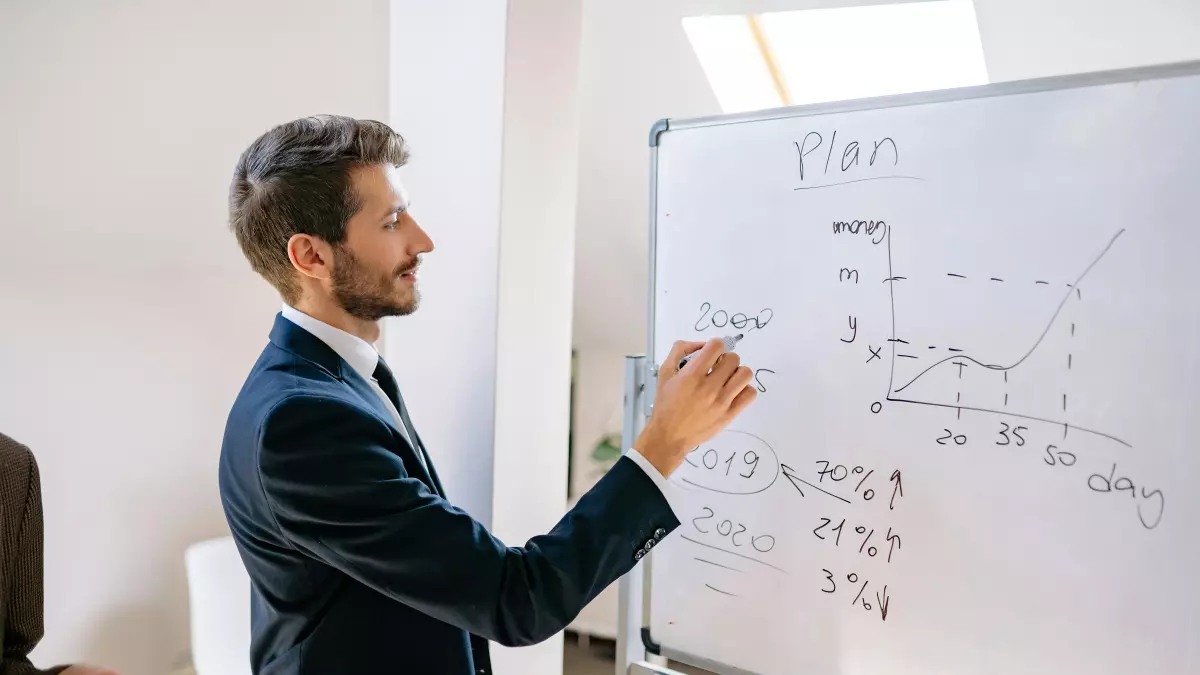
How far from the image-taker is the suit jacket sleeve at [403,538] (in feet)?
2.87

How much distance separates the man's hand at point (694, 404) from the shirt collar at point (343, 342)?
0.37 meters

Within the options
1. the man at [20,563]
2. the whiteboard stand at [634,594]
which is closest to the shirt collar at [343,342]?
the man at [20,563]

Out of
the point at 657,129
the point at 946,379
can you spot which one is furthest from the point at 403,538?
the point at 657,129

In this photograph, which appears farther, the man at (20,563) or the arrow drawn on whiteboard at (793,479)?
the arrow drawn on whiteboard at (793,479)

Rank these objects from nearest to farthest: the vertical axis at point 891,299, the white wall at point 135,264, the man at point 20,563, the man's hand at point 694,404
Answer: the man at point 20,563 < the man's hand at point 694,404 < the vertical axis at point 891,299 < the white wall at point 135,264

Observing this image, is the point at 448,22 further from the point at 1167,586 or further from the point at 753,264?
the point at 1167,586

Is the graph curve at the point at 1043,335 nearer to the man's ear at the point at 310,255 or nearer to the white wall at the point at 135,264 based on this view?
the man's ear at the point at 310,255

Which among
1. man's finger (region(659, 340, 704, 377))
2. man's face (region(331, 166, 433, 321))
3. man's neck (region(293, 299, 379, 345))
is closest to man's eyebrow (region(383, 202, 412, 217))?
man's face (region(331, 166, 433, 321))

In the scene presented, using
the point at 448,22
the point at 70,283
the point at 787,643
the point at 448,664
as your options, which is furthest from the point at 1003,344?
the point at 70,283

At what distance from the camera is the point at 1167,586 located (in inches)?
41.4

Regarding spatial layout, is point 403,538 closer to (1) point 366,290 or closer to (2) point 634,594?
(1) point 366,290

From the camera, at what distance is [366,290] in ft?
3.45

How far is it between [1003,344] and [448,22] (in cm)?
123

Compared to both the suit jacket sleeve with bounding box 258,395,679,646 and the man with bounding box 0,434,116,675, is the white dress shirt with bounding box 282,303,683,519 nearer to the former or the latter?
the suit jacket sleeve with bounding box 258,395,679,646
